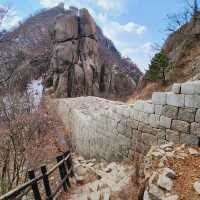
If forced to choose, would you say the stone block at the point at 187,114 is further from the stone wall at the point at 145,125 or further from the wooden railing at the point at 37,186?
the wooden railing at the point at 37,186

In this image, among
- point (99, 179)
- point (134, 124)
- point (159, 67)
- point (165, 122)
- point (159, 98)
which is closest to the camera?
point (165, 122)

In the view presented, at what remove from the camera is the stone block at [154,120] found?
515cm

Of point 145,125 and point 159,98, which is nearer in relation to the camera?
point 159,98

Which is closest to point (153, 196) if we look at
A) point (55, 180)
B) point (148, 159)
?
point (148, 159)

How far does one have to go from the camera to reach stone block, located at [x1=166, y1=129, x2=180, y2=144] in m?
4.55

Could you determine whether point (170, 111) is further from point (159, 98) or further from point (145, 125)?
point (145, 125)

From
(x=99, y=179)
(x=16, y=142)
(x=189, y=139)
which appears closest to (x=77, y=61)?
(x=16, y=142)

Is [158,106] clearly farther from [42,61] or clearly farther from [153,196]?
[42,61]

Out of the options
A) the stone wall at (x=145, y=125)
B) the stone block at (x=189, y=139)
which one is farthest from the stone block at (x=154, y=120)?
the stone block at (x=189, y=139)

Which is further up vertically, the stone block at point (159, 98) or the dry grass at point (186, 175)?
the stone block at point (159, 98)

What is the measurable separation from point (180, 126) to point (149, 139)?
1.14 meters

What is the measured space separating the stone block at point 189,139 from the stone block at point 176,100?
571 mm

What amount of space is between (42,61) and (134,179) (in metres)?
32.4

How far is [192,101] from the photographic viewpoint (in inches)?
164
